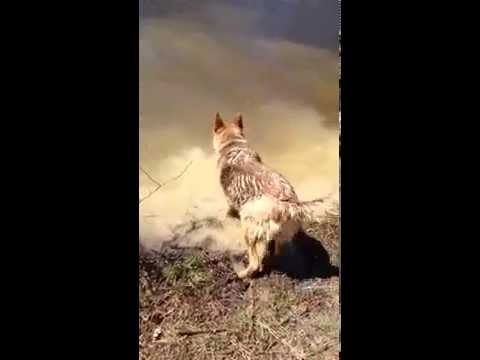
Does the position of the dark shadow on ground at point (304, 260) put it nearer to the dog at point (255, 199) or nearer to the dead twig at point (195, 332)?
the dog at point (255, 199)

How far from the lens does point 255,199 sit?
8.53 feet

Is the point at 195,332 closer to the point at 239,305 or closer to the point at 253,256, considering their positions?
the point at 239,305

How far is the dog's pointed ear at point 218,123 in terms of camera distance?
2564 millimetres

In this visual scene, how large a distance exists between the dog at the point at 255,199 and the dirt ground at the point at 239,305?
0.06m

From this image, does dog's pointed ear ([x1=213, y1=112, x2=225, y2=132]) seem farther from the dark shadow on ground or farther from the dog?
the dark shadow on ground

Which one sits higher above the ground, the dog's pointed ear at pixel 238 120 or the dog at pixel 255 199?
the dog's pointed ear at pixel 238 120

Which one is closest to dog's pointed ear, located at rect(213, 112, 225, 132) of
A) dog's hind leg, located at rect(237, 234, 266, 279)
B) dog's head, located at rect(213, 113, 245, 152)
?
dog's head, located at rect(213, 113, 245, 152)

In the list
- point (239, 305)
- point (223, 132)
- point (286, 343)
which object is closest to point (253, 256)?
point (239, 305)

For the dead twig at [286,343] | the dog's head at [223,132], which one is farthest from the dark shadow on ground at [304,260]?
the dog's head at [223,132]

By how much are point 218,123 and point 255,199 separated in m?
0.30
